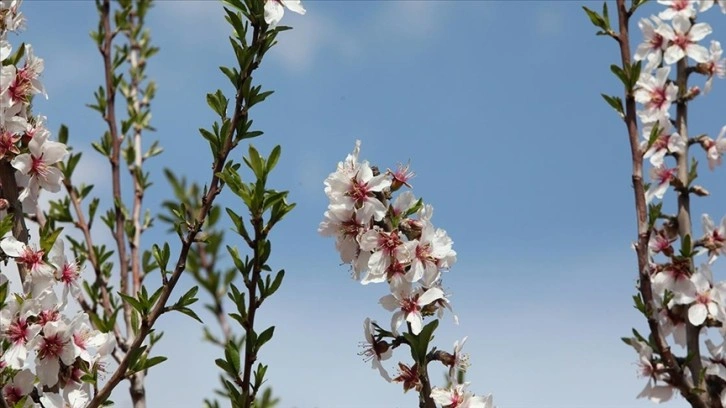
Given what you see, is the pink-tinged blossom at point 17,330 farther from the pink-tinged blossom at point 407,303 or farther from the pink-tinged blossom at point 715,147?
the pink-tinged blossom at point 715,147

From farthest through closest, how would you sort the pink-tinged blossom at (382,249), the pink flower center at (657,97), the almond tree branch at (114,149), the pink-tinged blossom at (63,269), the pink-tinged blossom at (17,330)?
the almond tree branch at (114,149) < the pink flower center at (657,97) < the pink-tinged blossom at (63,269) < the pink-tinged blossom at (17,330) < the pink-tinged blossom at (382,249)

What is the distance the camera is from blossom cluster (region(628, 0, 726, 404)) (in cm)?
272

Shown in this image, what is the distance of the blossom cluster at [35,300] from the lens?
2.57 meters

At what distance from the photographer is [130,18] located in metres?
5.88

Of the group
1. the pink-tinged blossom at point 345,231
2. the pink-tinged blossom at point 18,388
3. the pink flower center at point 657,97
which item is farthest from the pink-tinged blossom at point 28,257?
the pink flower center at point 657,97

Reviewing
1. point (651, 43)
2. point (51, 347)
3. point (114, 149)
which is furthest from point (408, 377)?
point (114, 149)

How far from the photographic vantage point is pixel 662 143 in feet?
9.73

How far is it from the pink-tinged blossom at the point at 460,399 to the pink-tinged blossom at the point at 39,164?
5.13 ft

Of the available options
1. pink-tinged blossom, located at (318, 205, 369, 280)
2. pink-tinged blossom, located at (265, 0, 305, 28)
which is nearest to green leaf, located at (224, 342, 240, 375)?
pink-tinged blossom, located at (318, 205, 369, 280)

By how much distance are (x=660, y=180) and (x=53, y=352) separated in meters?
2.29

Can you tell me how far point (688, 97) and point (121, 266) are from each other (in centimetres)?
307

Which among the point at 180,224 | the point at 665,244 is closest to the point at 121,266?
the point at 180,224

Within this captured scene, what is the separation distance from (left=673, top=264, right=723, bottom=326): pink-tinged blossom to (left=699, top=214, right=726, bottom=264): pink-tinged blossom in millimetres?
152

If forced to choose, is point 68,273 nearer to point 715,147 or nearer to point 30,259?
point 30,259
